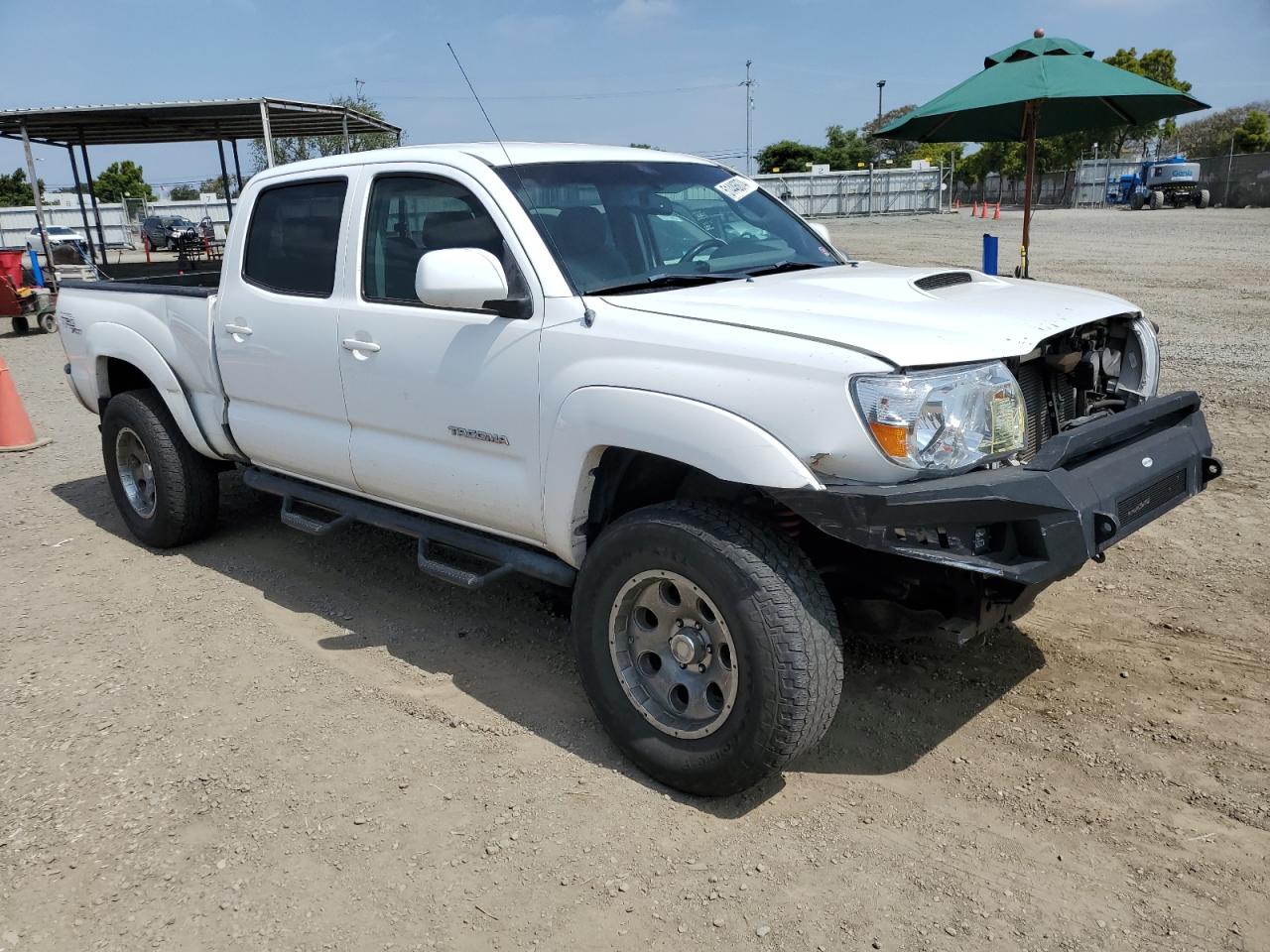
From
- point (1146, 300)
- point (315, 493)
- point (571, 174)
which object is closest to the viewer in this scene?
point (571, 174)

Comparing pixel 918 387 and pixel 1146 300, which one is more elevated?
pixel 918 387

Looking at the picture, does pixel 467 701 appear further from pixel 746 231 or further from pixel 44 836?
pixel 746 231

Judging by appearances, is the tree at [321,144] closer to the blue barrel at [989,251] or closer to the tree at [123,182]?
the blue barrel at [989,251]

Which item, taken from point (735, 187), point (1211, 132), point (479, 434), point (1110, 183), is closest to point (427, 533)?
point (479, 434)

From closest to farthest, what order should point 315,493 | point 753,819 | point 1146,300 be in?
point 753,819, point 315,493, point 1146,300

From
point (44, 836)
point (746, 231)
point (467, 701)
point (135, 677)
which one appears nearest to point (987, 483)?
point (746, 231)

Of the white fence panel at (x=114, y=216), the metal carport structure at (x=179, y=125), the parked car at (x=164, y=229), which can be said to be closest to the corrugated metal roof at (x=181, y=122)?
the metal carport structure at (x=179, y=125)

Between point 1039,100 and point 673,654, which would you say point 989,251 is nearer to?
point 1039,100

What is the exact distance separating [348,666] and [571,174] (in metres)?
2.25

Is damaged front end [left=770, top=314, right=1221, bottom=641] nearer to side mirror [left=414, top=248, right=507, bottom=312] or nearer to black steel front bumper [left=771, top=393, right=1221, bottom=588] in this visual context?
black steel front bumper [left=771, top=393, right=1221, bottom=588]

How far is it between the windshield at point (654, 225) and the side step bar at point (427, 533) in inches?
40.7

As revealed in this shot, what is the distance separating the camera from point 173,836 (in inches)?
124

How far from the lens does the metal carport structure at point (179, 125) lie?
17.3 meters

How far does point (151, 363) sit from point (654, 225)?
3.03 meters
